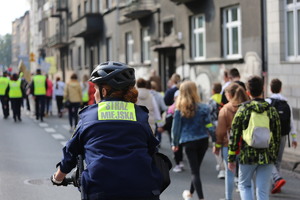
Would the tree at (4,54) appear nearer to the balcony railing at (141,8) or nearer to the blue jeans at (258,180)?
the balcony railing at (141,8)

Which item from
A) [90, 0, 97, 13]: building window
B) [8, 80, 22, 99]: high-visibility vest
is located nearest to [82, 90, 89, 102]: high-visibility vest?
[8, 80, 22, 99]: high-visibility vest

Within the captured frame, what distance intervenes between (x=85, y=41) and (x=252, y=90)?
35.9 metres

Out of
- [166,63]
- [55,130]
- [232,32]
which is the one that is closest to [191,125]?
[55,130]

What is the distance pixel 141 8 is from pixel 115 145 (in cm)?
2339

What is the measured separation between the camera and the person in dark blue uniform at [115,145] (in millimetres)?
3291

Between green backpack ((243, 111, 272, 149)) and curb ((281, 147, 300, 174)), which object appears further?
curb ((281, 147, 300, 174))

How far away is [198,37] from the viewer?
21688mm

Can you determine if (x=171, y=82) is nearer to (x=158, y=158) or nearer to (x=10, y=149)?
(x=10, y=149)

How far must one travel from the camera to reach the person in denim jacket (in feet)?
24.9

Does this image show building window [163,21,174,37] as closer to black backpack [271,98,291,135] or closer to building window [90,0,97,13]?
building window [90,0,97,13]

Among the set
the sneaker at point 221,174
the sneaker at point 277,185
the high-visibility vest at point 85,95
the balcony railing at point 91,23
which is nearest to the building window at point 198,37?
the high-visibility vest at point 85,95

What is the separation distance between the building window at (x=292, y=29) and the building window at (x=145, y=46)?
12176 mm

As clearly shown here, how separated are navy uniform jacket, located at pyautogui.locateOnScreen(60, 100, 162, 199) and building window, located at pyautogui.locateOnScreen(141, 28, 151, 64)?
23.6 meters

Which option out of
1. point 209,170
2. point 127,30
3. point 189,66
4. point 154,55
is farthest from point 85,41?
point 209,170
